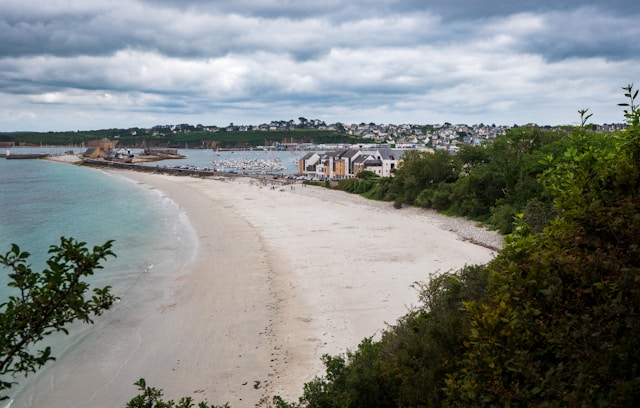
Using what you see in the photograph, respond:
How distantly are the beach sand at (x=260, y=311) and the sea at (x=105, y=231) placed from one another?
45.9 inches

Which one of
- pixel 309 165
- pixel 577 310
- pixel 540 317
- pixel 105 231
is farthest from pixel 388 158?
pixel 577 310

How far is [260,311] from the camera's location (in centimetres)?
1702

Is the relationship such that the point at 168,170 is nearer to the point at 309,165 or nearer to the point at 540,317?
the point at 309,165

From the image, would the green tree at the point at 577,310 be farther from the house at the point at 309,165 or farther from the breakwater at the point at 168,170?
the breakwater at the point at 168,170

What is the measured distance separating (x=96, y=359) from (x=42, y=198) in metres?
48.7

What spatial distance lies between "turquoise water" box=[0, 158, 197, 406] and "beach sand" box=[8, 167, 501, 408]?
1761 millimetres

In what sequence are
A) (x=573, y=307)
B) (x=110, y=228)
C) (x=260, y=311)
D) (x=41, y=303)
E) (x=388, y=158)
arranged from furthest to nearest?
(x=388, y=158) → (x=110, y=228) → (x=260, y=311) → (x=573, y=307) → (x=41, y=303)

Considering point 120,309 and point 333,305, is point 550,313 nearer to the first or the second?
point 333,305

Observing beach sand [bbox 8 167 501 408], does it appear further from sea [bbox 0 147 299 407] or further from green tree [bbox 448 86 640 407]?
green tree [bbox 448 86 640 407]

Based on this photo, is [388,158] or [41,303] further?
[388,158]

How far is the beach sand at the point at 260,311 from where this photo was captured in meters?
12.2

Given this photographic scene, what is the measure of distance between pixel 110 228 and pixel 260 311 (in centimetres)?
2315

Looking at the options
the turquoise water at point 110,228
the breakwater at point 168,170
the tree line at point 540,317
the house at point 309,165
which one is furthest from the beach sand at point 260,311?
the breakwater at point 168,170

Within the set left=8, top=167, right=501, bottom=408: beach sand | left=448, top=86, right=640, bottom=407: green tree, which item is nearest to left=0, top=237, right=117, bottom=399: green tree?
left=448, top=86, right=640, bottom=407: green tree
